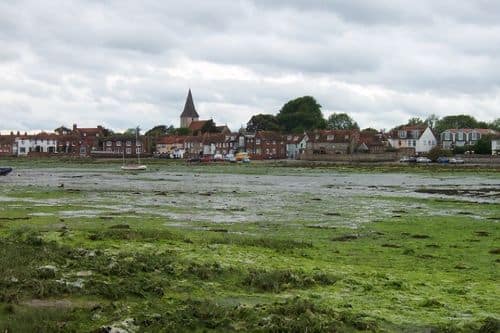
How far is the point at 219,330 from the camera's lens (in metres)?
10.3

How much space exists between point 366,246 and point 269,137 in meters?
148

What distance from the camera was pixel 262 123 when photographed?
190500 millimetres

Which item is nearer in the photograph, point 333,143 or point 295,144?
point 333,143

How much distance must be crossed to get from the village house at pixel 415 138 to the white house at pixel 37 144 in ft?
334

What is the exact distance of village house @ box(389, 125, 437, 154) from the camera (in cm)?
16312

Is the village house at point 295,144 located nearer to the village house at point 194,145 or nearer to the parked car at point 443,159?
the village house at point 194,145

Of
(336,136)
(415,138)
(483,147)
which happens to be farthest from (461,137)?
(336,136)

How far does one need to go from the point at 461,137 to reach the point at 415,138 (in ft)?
37.4

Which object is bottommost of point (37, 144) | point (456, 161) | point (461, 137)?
point (456, 161)

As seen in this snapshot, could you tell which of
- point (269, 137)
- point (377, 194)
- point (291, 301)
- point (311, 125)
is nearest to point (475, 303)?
point (291, 301)

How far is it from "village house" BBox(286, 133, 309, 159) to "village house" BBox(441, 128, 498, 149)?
3525 cm

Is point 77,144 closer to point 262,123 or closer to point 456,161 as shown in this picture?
point 262,123

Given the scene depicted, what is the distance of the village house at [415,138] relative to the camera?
163125 mm

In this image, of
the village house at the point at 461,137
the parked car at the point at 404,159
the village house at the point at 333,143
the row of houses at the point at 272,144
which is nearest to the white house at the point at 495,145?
the village house at the point at 461,137
